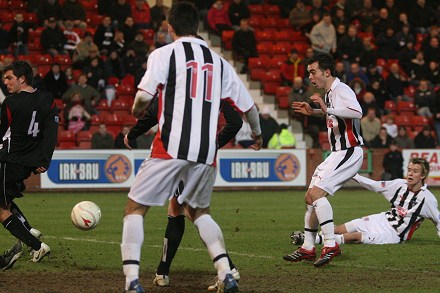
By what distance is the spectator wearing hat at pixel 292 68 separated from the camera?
24.8m

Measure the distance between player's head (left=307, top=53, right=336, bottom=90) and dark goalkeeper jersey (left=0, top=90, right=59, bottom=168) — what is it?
2858 mm

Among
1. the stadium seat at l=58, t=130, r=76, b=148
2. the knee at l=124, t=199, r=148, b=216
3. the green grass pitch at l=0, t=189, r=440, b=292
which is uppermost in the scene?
the knee at l=124, t=199, r=148, b=216

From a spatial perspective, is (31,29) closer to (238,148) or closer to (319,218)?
(238,148)

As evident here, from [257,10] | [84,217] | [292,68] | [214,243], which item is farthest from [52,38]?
[214,243]

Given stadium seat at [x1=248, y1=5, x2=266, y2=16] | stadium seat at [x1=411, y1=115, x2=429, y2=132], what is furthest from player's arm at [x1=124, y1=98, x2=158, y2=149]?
stadium seat at [x1=248, y1=5, x2=266, y2=16]

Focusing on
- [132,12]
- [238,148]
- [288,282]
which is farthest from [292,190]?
[288,282]

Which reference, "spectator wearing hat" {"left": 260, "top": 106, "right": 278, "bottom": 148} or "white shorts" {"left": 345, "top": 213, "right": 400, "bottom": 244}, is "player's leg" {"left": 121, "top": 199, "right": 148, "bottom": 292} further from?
"spectator wearing hat" {"left": 260, "top": 106, "right": 278, "bottom": 148}

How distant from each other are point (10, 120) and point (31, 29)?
15.7 m

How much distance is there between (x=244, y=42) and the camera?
25141 mm

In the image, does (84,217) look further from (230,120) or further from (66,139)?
(66,139)

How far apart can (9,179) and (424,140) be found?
1579cm

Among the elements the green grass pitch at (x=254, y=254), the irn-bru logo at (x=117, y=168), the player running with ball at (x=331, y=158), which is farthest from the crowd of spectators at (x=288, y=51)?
the player running with ball at (x=331, y=158)

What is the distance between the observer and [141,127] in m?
8.70

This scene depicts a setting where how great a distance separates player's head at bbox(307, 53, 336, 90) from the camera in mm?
9766
